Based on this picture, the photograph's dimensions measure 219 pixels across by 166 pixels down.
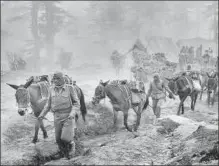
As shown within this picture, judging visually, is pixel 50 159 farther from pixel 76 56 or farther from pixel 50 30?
pixel 76 56

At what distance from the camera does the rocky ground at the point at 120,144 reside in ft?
20.4

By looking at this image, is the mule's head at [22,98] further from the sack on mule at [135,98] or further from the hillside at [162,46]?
the hillside at [162,46]

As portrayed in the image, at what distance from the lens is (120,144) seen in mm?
7449

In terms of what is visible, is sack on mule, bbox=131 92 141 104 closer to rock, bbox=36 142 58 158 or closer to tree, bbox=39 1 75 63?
rock, bbox=36 142 58 158

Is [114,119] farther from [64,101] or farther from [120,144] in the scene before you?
[64,101]

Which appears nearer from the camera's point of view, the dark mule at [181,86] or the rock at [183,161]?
the rock at [183,161]

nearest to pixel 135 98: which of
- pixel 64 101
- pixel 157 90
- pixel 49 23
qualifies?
pixel 157 90

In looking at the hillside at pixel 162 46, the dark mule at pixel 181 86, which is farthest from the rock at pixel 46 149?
the hillside at pixel 162 46

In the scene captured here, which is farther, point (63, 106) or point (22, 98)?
point (22, 98)

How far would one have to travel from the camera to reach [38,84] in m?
8.95

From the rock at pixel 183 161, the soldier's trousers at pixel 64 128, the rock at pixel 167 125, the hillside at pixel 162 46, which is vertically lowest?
the rock at pixel 167 125

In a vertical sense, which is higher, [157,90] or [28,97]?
[28,97]

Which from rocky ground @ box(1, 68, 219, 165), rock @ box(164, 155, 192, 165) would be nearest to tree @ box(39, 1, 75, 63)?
rocky ground @ box(1, 68, 219, 165)

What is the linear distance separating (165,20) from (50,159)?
49.7m
